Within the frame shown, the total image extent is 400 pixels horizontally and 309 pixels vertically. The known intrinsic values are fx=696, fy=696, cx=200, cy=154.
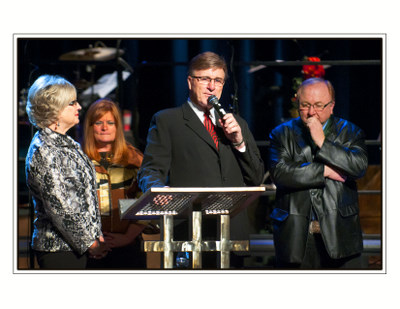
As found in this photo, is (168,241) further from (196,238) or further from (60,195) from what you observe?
(60,195)

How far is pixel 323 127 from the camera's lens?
14.3ft

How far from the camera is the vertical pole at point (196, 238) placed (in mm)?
3451

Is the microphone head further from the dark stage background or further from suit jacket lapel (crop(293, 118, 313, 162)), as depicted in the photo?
the dark stage background

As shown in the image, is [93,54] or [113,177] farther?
[93,54]

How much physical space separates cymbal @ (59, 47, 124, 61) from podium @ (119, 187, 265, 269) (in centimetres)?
371

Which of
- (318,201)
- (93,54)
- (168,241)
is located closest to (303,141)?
(318,201)

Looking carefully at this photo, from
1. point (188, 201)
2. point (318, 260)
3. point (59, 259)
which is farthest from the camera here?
point (318, 260)

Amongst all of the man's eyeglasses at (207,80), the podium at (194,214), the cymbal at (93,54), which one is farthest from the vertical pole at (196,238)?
the cymbal at (93,54)

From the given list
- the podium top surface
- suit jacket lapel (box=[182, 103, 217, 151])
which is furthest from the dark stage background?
the podium top surface

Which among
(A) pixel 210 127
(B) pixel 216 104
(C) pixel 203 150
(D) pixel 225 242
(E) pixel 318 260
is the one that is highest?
(B) pixel 216 104

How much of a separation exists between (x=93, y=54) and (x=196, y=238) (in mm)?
4206

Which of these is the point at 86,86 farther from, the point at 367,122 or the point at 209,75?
the point at 209,75

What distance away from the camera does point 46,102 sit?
12.5 ft
